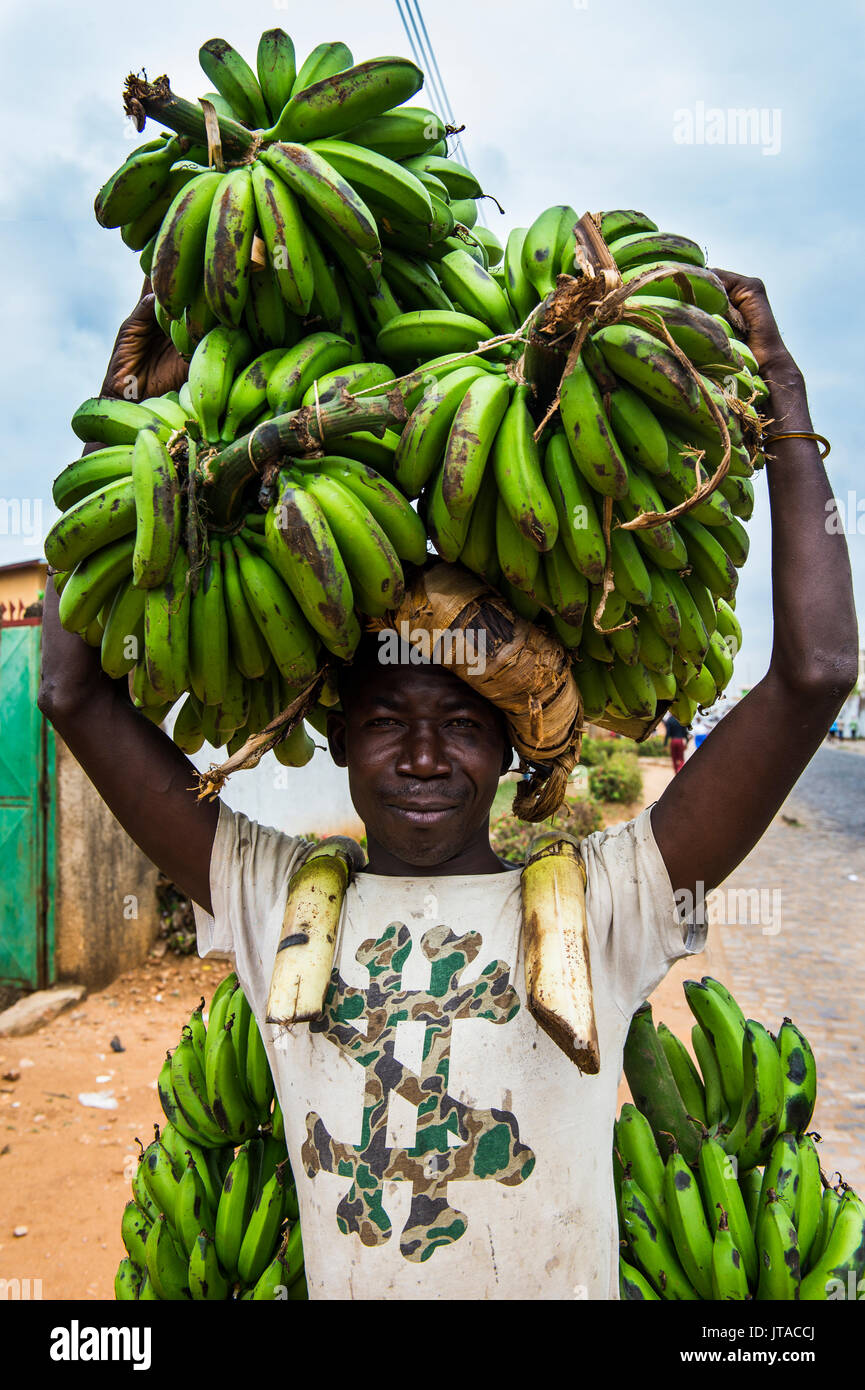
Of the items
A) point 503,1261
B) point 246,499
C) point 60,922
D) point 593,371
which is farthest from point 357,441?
point 60,922

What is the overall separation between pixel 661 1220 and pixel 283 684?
156 centimetres

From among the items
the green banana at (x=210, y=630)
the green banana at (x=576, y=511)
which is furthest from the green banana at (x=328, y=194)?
the green banana at (x=210, y=630)

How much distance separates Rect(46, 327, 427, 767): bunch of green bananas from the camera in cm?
154

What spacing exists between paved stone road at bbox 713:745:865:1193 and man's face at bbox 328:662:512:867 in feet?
13.6

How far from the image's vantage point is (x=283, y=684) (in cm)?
199

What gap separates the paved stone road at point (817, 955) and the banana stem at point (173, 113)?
5283mm

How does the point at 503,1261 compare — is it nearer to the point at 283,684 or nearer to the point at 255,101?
the point at 283,684

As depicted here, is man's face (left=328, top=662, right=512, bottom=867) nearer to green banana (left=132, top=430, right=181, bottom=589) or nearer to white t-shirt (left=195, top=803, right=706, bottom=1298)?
white t-shirt (left=195, top=803, right=706, bottom=1298)

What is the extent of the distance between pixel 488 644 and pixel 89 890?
6.14m

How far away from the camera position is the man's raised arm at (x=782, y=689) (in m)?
1.71

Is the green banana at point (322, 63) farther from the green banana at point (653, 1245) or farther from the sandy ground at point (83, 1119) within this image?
the sandy ground at point (83, 1119)

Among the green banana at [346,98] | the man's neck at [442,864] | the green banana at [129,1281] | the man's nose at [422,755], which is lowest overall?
the green banana at [129,1281]

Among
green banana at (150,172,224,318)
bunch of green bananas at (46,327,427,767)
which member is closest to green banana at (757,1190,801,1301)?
bunch of green bananas at (46,327,427,767)

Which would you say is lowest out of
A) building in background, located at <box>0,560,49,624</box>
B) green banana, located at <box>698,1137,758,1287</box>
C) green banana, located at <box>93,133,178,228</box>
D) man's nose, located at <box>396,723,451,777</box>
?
green banana, located at <box>698,1137,758,1287</box>
